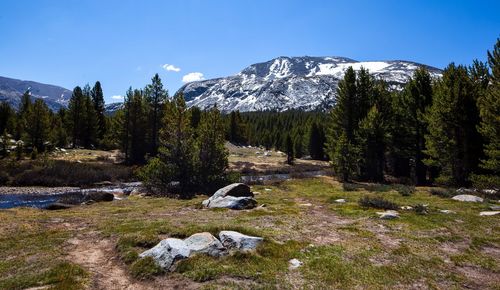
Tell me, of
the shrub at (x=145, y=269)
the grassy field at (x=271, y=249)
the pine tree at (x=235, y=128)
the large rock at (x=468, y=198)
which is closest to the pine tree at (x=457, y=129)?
the large rock at (x=468, y=198)

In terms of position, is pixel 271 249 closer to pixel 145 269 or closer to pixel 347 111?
pixel 145 269

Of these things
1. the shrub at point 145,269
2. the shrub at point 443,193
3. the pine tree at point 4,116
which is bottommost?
the shrub at point 145,269

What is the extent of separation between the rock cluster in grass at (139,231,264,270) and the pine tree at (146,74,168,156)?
5834 centimetres

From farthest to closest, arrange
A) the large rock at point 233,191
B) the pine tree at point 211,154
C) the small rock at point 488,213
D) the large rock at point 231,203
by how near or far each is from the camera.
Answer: the pine tree at point 211,154 → the large rock at point 233,191 → the large rock at point 231,203 → the small rock at point 488,213

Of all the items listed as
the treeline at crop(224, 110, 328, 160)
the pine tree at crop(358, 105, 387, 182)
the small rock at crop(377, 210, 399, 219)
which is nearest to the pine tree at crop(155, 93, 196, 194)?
the small rock at crop(377, 210, 399, 219)

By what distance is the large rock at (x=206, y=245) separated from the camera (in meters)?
14.6

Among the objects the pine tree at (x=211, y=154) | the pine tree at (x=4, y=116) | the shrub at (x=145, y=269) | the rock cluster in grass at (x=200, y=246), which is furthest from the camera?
the pine tree at (x=4, y=116)

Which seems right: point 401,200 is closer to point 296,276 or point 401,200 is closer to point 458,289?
point 458,289

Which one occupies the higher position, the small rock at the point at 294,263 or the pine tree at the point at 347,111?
the pine tree at the point at 347,111

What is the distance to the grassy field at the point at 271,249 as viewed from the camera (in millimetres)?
12578

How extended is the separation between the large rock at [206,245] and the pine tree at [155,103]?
58336mm

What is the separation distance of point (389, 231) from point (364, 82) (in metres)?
39.6

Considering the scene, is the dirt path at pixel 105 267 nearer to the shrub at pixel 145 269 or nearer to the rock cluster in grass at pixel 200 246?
the shrub at pixel 145 269

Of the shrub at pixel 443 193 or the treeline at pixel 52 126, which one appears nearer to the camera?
the shrub at pixel 443 193
